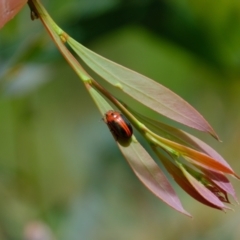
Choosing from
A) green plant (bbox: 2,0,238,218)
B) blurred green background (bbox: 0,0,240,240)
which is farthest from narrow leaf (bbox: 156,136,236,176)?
blurred green background (bbox: 0,0,240,240)

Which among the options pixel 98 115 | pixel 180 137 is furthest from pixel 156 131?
pixel 98 115

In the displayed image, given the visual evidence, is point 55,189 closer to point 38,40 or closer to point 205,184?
point 38,40

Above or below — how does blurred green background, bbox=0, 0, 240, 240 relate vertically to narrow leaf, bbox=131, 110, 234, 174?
below

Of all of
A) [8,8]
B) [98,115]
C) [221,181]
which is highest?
[8,8]

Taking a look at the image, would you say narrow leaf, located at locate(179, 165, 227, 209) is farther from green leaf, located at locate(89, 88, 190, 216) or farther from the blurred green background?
the blurred green background

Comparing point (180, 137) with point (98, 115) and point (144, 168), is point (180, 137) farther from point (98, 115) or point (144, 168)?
point (98, 115)

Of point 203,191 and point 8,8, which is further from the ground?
point 8,8

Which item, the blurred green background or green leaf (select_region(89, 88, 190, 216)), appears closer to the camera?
green leaf (select_region(89, 88, 190, 216))
